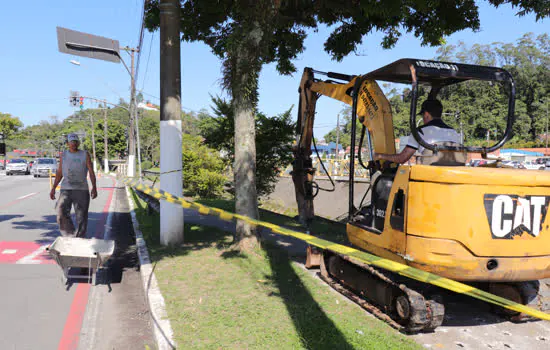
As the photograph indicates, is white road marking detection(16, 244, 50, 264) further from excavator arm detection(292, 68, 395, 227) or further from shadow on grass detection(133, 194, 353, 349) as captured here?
excavator arm detection(292, 68, 395, 227)

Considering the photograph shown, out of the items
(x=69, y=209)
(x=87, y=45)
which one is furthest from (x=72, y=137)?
(x=87, y=45)

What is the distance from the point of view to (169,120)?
23.9 ft

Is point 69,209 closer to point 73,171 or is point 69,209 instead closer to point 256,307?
point 73,171

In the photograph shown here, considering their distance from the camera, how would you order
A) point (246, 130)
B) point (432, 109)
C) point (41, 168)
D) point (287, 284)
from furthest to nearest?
1. point (41, 168)
2. point (246, 130)
3. point (287, 284)
4. point (432, 109)

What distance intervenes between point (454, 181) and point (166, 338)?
115 inches

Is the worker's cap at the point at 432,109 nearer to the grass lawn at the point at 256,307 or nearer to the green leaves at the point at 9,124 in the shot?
the grass lawn at the point at 256,307

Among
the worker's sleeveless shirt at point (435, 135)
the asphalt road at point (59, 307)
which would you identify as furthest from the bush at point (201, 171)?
the worker's sleeveless shirt at point (435, 135)

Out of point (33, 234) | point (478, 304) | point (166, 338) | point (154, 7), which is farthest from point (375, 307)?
point (154, 7)

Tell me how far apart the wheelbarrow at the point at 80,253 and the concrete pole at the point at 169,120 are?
5.43 feet

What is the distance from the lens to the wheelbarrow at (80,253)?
17.3 feet

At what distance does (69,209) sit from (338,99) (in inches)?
173

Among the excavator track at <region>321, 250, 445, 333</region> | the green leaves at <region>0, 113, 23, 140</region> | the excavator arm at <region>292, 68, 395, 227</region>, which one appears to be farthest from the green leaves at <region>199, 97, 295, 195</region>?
the green leaves at <region>0, 113, 23, 140</region>

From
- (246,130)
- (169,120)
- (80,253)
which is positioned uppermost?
(169,120)

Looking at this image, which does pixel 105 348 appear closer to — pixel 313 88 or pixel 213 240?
pixel 213 240
